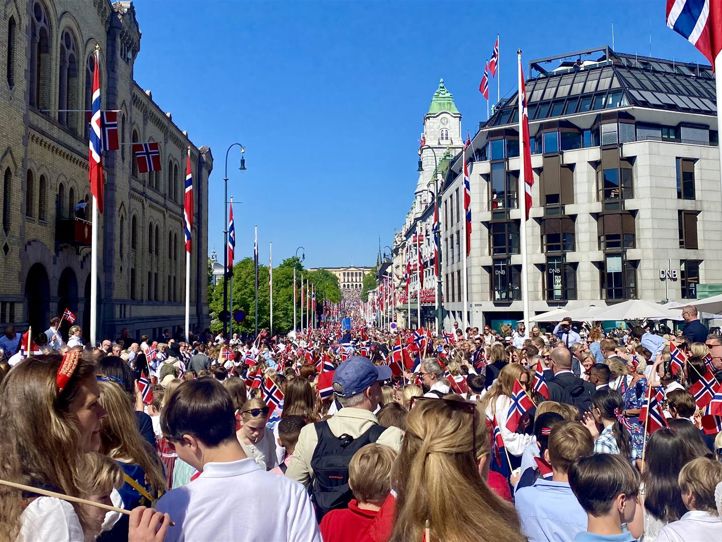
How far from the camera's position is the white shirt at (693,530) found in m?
3.52

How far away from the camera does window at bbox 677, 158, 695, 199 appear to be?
47406 mm

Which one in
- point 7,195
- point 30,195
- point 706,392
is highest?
point 30,195

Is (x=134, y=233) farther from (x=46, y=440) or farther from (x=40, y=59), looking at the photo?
(x=46, y=440)

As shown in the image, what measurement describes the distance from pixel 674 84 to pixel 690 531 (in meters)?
54.5

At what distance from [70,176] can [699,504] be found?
29.0 meters

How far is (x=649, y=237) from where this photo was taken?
153 ft

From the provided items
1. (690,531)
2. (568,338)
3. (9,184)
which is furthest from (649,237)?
(690,531)

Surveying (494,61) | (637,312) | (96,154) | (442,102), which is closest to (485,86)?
(494,61)

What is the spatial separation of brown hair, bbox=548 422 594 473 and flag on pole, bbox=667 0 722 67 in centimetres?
735

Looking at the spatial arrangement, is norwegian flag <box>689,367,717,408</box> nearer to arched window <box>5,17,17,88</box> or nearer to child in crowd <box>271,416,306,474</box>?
child in crowd <box>271,416,306,474</box>

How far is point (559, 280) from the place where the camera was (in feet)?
163

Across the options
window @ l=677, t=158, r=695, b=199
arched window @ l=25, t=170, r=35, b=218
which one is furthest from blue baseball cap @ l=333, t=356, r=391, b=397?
window @ l=677, t=158, r=695, b=199

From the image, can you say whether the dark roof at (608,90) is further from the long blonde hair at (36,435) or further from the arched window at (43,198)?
the long blonde hair at (36,435)

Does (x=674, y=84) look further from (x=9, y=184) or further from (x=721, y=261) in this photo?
(x=9, y=184)
